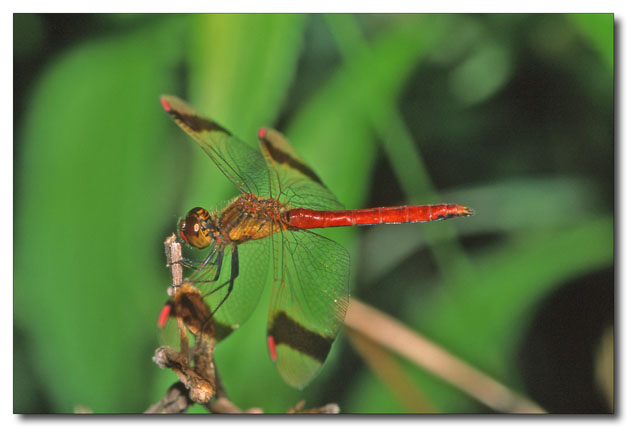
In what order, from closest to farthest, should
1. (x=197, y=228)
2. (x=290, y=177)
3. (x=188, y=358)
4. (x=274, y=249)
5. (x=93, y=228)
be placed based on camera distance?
(x=188, y=358)
(x=197, y=228)
(x=274, y=249)
(x=290, y=177)
(x=93, y=228)

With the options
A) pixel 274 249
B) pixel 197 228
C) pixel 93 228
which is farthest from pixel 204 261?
pixel 93 228

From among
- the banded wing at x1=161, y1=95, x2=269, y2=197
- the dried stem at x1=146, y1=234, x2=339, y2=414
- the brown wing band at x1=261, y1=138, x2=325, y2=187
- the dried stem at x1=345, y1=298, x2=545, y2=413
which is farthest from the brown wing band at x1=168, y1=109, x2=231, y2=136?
the dried stem at x1=345, y1=298, x2=545, y2=413

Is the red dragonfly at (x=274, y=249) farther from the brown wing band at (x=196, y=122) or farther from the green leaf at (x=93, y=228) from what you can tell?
the green leaf at (x=93, y=228)

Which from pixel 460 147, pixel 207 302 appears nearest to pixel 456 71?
pixel 460 147

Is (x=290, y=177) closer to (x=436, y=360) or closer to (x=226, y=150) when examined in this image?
(x=226, y=150)

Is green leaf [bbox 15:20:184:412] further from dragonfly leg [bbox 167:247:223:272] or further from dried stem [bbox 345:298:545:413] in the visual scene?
dried stem [bbox 345:298:545:413]

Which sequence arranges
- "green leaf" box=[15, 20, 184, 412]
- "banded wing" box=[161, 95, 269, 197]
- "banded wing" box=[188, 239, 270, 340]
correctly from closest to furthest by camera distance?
"banded wing" box=[188, 239, 270, 340]
"banded wing" box=[161, 95, 269, 197]
"green leaf" box=[15, 20, 184, 412]
